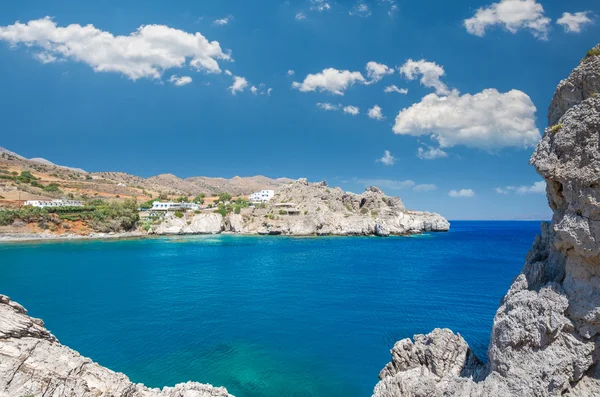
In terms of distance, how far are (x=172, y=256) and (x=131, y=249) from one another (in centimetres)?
1400

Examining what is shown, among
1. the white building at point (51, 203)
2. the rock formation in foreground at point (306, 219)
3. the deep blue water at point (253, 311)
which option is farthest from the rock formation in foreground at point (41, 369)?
the white building at point (51, 203)

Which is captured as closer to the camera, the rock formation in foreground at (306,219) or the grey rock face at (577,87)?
the grey rock face at (577,87)

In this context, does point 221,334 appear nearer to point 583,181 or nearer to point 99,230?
point 583,181

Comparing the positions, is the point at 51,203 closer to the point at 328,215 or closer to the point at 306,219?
the point at 306,219

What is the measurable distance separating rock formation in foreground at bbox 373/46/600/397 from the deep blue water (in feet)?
26.1

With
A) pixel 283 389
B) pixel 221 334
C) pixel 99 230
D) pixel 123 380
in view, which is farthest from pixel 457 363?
pixel 99 230

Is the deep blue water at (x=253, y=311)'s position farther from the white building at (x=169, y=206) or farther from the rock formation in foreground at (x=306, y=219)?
the white building at (x=169, y=206)

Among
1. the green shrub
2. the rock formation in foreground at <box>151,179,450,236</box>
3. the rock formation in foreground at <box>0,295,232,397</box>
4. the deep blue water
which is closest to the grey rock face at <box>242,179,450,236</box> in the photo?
the rock formation in foreground at <box>151,179,450,236</box>

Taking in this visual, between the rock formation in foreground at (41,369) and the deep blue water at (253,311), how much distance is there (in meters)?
6.42

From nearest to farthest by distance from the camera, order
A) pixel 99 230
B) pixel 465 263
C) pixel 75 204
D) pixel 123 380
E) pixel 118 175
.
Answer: pixel 123 380 → pixel 465 263 → pixel 99 230 → pixel 75 204 → pixel 118 175

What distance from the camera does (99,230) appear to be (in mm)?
92750

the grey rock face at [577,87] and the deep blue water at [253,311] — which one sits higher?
the grey rock face at [577,87]

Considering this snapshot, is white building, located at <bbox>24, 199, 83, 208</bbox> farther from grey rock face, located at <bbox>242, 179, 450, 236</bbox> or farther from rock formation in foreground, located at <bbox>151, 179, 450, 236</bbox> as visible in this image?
grey rock face, located at <bbox>242, 179, 450, 236</bbox>

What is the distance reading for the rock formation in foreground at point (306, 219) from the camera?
110188 mm
